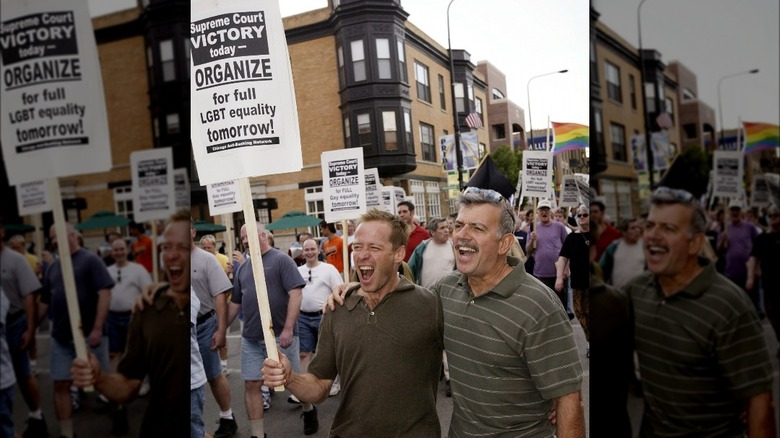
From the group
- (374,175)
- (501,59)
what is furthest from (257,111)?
(501,59)

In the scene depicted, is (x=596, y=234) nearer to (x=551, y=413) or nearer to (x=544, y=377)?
(x=544, y=377)

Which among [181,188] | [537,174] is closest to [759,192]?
[537,174]

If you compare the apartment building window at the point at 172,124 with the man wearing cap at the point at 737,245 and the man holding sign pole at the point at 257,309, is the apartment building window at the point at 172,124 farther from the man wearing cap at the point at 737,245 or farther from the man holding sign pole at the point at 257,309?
the man wearing cap at the point at 737,245

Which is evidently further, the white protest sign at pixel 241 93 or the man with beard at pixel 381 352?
the man with beard at pixel 381 352

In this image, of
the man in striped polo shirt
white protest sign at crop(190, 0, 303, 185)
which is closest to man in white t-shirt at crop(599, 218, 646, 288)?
the man in striped polo shirt

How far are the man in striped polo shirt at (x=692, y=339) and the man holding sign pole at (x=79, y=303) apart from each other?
4.15 ft

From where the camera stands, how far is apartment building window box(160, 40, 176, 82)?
5.26ft

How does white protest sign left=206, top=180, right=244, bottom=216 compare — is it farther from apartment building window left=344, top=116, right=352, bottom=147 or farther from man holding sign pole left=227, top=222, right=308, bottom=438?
apartment building window left=344, top=116, right=352, bottom=147

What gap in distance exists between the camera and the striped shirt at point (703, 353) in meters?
1.40

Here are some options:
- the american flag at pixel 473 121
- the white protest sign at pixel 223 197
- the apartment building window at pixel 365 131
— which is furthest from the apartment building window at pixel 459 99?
the white protest sign at pixel 223 197

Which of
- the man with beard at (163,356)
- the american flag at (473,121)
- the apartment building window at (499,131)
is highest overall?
the american flag at (473,121)

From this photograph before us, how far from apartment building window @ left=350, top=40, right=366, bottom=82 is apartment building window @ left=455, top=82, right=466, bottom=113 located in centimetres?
29

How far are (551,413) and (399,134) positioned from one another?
1.28m

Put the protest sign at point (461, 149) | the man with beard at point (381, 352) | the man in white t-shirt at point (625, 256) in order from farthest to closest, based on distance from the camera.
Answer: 1. the man with beard at point (381, 352)
2. the protest sign at point (461, 149)
3. the man in white t-shirt at point (625, 256)
